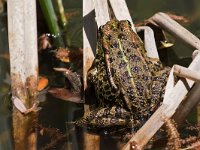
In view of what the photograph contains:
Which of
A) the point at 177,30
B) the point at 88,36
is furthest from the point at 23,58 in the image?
the point at 177,30

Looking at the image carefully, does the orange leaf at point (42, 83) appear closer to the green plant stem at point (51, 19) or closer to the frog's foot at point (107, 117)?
the green plant stem at point (51, 19)

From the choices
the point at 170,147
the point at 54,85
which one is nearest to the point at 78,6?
the point at 54,85

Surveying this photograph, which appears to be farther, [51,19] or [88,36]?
[51,19]

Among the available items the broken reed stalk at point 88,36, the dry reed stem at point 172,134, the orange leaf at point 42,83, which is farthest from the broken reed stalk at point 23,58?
the dry reed stem at point 172,134

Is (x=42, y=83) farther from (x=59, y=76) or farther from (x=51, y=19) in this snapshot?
(x=51, y=19)

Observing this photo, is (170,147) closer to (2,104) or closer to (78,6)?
(2,104)
